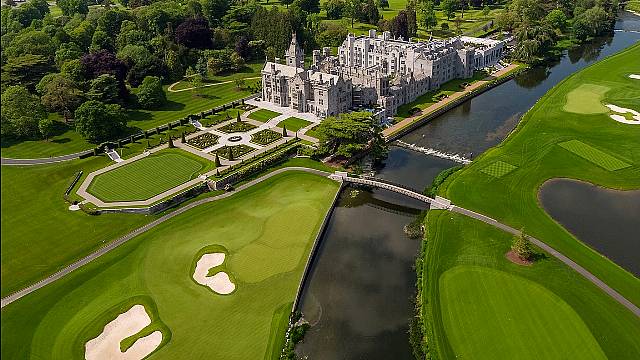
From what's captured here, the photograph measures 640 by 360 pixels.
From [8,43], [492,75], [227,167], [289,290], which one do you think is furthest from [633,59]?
[8,43]

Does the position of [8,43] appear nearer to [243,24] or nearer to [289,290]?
[243,24]

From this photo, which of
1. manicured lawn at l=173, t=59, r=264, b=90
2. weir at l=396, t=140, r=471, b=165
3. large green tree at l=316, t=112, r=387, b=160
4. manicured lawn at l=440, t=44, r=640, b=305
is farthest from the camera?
manicured lawn at l=173, t=59, r=264, b=90

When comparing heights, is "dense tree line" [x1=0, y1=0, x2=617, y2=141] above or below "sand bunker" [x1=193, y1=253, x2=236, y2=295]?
above

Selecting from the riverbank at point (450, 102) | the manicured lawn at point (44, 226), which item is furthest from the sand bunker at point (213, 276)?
the riverbank at point (450, 102)

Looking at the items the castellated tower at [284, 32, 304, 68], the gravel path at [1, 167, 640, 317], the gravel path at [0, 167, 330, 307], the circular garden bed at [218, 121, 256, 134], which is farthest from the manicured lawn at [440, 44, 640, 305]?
the castellated tower at [284, 32, 304, 68]

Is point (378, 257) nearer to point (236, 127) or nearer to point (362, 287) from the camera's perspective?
point (362, 287)

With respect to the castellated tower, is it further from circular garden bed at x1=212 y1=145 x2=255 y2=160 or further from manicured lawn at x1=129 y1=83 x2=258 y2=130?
circular garden bed at x1=212 y1=145 x2=255 y2=160
